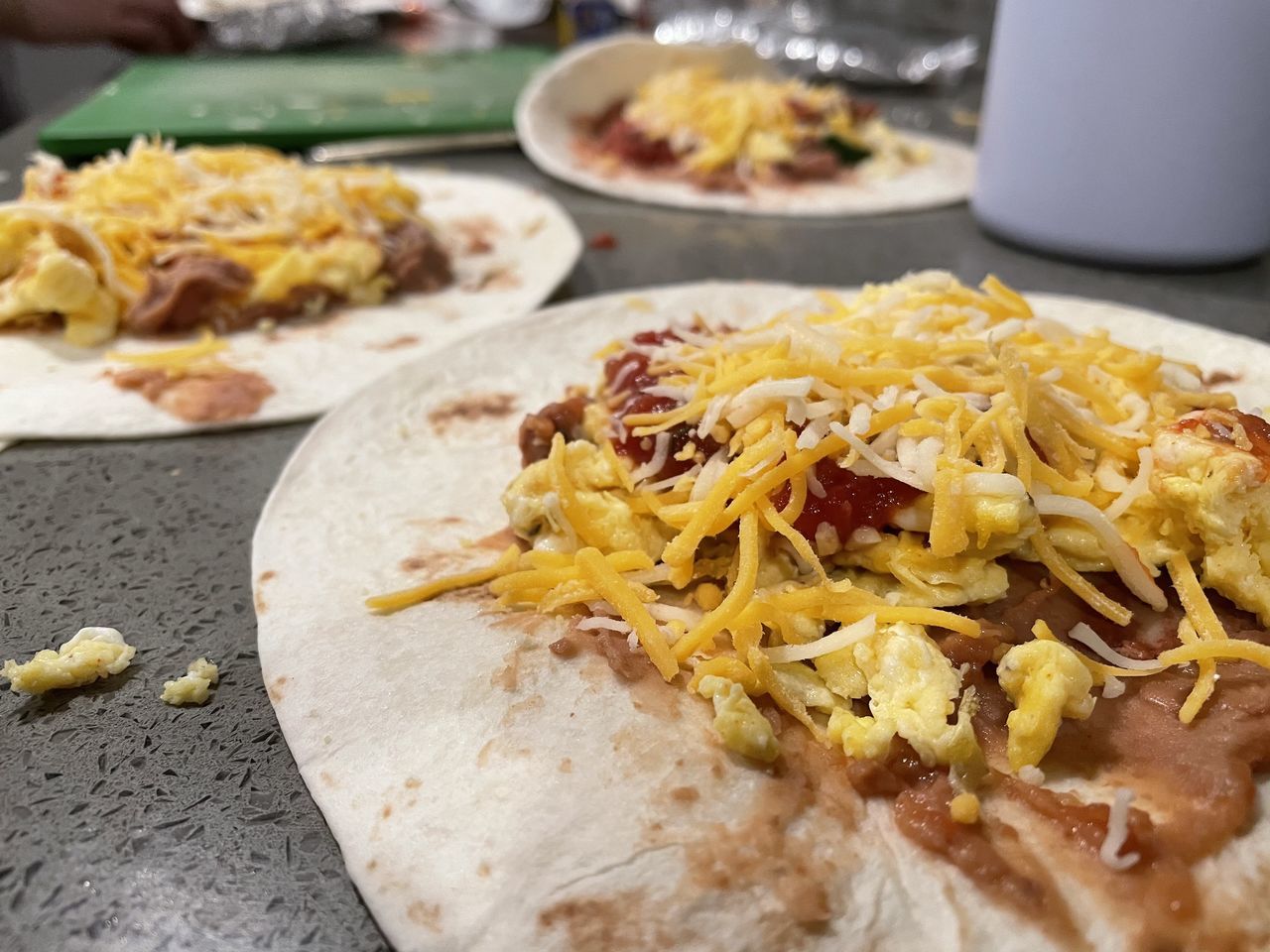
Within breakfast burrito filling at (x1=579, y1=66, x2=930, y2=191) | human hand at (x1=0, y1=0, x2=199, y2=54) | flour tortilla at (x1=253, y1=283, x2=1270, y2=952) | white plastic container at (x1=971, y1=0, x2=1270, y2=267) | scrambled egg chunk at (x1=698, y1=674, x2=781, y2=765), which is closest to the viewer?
flour tortilla at (x1=253, y1=283, x2=1270, y2=952)

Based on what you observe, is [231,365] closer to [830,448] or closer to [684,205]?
[830,448]

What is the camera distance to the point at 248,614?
153 centimetres

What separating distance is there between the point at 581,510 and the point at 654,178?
2681 millimetres

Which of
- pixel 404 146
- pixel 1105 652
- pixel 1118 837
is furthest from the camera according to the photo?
pixel 404 146

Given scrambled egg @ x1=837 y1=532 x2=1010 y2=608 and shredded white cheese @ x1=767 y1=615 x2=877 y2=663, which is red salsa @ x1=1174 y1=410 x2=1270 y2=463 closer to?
scrambled egg @ x1=837 y1=532 x2=1010 y2=608

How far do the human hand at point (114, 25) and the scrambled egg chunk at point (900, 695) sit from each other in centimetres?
578

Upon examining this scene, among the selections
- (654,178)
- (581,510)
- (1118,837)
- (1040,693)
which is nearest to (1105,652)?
(1040,693)

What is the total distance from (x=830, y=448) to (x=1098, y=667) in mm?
450

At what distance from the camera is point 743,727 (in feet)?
3.69

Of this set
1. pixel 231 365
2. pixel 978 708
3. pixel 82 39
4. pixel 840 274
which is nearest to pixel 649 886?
pixel 978 708

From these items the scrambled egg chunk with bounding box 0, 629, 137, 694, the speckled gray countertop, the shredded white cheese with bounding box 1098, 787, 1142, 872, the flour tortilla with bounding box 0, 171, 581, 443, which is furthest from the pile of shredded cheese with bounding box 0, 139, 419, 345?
the shredded white cheese with bounding box 1098, 787, 1142, 872

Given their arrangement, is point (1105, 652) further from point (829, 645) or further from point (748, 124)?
point (748, 124)

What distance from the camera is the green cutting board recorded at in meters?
3.81

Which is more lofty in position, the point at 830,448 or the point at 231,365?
the point at 830,448
